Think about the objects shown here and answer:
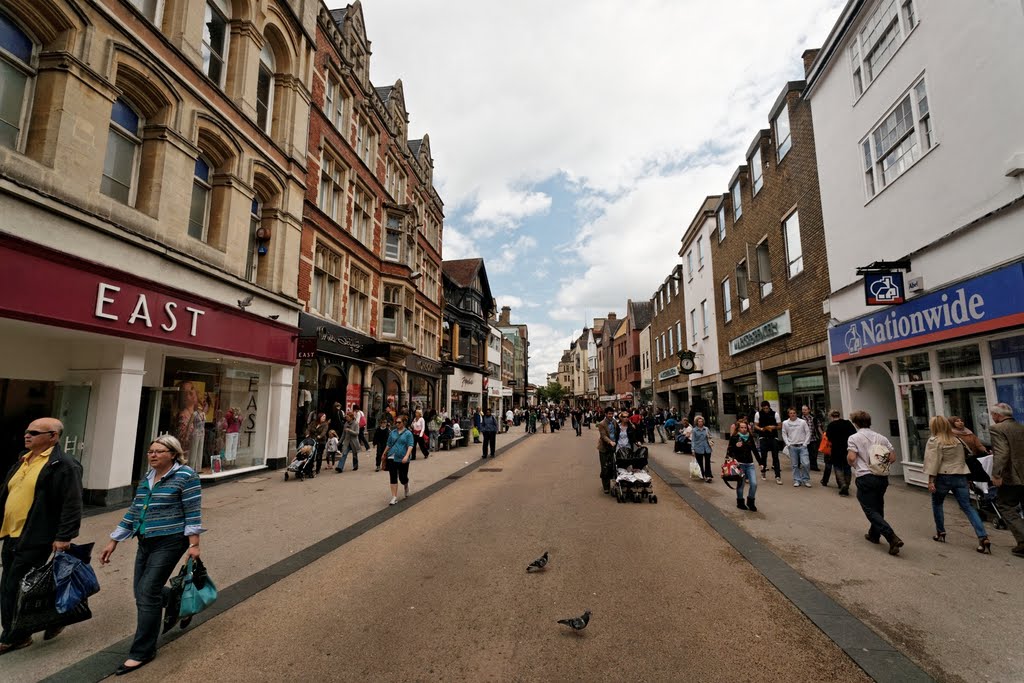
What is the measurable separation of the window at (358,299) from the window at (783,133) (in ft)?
53.2

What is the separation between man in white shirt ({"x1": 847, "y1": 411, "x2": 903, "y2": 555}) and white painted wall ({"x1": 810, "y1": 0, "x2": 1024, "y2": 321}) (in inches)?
164

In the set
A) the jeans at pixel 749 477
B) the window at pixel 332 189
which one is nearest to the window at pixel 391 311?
the window at pixel 332 189

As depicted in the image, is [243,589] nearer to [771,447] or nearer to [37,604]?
[37,604]

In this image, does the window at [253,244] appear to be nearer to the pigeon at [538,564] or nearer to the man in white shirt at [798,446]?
the pigeon at [538,564]

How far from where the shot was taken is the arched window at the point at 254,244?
42.5 feet

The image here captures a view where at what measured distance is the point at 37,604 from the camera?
134 inches

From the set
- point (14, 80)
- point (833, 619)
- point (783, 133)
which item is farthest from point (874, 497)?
point (783, 133)

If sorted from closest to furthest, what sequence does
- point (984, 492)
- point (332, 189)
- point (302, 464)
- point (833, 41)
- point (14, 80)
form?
point (984, 492)
point (14, 80)
point (302, 464)
point (833, 41)
point (332, 189)

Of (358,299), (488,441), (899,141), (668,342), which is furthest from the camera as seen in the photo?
(668,342)

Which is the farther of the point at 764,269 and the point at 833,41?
the point at 764,269

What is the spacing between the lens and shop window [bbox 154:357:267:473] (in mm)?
10672

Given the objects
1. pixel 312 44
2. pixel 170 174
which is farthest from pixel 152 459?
pixel 312 44

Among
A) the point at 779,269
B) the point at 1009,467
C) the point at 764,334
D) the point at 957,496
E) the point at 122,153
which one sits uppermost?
the point at 122,153

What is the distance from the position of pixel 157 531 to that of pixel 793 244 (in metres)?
17.2
